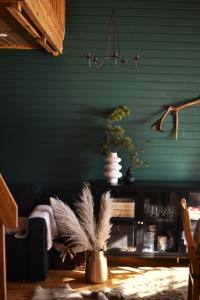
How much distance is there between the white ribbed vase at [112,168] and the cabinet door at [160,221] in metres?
0.37

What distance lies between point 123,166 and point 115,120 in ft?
1.82

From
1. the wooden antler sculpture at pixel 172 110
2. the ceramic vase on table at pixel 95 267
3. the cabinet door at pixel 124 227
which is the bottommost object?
the ceramic vase on table at pixel 95 267

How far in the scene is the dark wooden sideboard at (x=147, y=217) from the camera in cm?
362

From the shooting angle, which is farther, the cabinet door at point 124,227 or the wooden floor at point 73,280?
the cabinet door at point 124,227

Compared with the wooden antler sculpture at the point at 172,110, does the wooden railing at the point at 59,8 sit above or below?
above

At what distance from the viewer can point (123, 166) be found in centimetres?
403

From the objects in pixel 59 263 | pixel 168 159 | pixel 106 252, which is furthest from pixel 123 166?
pixel 59 263

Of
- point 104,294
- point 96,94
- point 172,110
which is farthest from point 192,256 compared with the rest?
point 96,94

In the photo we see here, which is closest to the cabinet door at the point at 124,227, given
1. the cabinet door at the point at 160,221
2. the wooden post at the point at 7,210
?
the cabinet door at the point at 160,221

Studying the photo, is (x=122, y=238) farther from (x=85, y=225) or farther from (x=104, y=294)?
(x=104, y=294)

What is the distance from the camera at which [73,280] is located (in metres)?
3.36

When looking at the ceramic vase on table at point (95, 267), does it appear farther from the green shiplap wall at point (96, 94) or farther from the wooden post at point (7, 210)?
the wooden post at point (7, 210)

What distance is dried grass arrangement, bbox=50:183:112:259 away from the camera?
3289mm

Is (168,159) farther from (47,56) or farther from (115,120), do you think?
(47,56)
